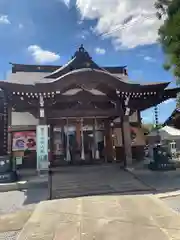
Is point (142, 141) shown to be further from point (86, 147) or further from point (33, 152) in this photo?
point (33, 152)

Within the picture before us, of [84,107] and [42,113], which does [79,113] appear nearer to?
[84,107]

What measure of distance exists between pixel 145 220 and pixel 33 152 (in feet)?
29.7

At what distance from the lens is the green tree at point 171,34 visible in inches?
198

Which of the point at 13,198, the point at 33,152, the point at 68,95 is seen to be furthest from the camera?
the point at 33,152

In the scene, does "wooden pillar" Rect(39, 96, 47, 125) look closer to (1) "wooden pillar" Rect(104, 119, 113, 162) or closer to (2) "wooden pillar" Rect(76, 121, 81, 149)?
(2) "wooden pillar" Rect(76, 121, 81, 149)

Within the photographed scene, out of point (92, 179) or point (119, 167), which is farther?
point (119, 167)

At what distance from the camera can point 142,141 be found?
14188 millimetres

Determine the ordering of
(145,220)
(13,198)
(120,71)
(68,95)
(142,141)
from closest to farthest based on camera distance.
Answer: (145,220)
(13,198)
(68,95)
(142,141)
(120,71)

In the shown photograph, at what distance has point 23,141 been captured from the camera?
504 inches

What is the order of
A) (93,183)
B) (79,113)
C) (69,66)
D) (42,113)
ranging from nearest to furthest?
(93,183), (42,113), (79,113), (69,66)

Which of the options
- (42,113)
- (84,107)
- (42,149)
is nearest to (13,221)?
(42,149)

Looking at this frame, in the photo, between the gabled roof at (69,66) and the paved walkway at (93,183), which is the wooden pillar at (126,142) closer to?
the paved walkway at (93,183)

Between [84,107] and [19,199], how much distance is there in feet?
17.4

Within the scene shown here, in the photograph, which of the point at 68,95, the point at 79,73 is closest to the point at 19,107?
the point at 68,95
